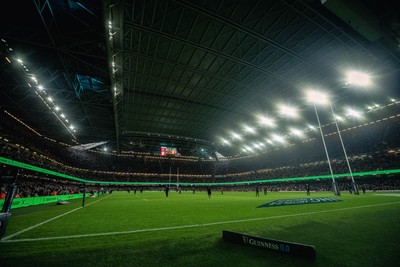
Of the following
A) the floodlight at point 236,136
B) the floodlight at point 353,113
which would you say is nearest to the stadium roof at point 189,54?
the floodlight at point 353,113

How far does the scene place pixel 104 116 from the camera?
100.0 feet

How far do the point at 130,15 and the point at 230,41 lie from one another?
32.8ft

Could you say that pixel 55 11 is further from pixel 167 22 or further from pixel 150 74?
pixel 150 74

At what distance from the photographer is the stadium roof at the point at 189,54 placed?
532 inches

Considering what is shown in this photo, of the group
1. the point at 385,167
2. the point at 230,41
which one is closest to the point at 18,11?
the point at 230,41

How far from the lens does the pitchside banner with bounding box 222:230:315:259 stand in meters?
2.76

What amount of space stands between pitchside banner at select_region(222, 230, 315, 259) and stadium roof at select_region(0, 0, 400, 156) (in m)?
7.97

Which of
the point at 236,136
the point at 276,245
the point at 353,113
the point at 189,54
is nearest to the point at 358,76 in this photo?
the point at 353,113

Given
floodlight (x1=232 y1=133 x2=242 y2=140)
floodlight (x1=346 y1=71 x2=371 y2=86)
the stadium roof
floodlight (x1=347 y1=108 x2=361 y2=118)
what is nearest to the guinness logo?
the stadium roof

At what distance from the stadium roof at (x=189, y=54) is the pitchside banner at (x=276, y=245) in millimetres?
7968

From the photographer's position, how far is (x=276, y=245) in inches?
119

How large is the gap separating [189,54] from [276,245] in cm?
2109

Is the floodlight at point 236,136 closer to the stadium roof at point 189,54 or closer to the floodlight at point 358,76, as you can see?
the stadium roof at point 189,54

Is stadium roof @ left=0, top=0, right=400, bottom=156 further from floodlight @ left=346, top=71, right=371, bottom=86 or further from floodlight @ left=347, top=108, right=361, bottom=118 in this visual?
floodlight @ left=347, top=108, right=361, bottom=118
